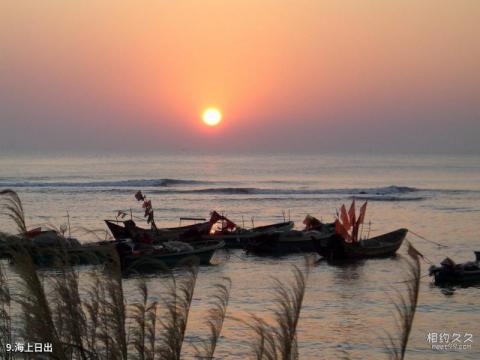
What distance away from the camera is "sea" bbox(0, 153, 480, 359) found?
16297 mm

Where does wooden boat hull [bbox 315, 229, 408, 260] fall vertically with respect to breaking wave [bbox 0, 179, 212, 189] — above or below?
below

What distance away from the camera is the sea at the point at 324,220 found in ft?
53.5

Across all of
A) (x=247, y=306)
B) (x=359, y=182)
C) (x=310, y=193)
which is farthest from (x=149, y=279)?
(x=359, y=182)

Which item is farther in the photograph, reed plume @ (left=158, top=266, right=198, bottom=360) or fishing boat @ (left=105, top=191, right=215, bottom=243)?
fishing boat @ (left=105, top=191, right=215, bottom=243)

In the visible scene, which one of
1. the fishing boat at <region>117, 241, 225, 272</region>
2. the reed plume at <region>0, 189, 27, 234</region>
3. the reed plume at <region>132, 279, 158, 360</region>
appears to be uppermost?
the reed plume at <region>0, 189, 27, 234</region>

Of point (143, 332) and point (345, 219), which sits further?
point (345, 219)

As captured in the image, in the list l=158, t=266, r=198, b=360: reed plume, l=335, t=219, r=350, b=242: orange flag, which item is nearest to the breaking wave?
l=335, t=219, r=350, b=242: orange flag

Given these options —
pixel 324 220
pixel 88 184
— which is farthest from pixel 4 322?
pixel 88 184

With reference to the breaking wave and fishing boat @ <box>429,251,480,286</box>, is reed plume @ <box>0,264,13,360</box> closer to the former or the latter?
fishing boat @ <box>429,251,480,286</box>

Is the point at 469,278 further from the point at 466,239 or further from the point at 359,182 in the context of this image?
the point at 359,182

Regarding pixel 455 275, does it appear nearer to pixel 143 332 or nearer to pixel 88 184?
pixel 143 332

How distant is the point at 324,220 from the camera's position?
45438mm

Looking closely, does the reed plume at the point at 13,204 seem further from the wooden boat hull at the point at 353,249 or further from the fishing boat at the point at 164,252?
the wooden boat hull at the point at 353,249

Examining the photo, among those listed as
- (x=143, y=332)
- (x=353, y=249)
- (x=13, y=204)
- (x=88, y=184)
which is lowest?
(x=353, y=249)
